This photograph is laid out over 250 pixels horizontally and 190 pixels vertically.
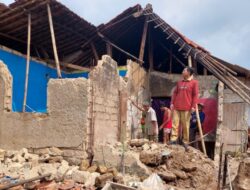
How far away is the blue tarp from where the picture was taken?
8.90 m

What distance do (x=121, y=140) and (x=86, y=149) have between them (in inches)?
60.1

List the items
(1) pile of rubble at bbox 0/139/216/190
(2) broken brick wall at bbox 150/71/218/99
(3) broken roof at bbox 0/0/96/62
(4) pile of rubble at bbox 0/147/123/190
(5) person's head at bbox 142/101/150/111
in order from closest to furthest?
(4) pile of rubble at bbox 0/147/123/190 < (1) pile of rubble at bbox 0/139/216/190 < (3) broken roof at bbox 0/0/96/62 < (5) person's head at bbox 142/101/150/111 < (2) broken brick wall at bbox 150/71/218/99

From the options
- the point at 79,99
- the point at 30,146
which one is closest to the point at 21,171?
the point at 30,146

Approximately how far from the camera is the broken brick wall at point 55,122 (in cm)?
572

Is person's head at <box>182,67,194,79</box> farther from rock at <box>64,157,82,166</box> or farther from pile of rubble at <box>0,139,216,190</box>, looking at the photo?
rock at <box>64,157,82,166</box>

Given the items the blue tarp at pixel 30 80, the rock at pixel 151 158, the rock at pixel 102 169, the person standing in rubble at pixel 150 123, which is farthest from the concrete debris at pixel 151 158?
the blue tarp at pixel 30 80

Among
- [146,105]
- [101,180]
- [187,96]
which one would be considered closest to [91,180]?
[101,180]

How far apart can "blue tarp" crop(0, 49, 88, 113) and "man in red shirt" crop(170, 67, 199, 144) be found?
4.44 meters

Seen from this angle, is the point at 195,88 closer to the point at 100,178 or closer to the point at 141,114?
the point at 100,178

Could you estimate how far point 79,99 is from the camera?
5.75 meters

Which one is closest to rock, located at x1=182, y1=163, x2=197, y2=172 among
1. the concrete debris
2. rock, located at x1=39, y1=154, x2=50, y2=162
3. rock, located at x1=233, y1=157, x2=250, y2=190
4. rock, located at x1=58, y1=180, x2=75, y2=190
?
the concrete debris

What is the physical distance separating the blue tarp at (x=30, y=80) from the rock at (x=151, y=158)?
4.35 metres

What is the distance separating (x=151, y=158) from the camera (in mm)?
5684

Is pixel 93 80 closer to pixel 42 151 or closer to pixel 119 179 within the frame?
pixel 42 151
